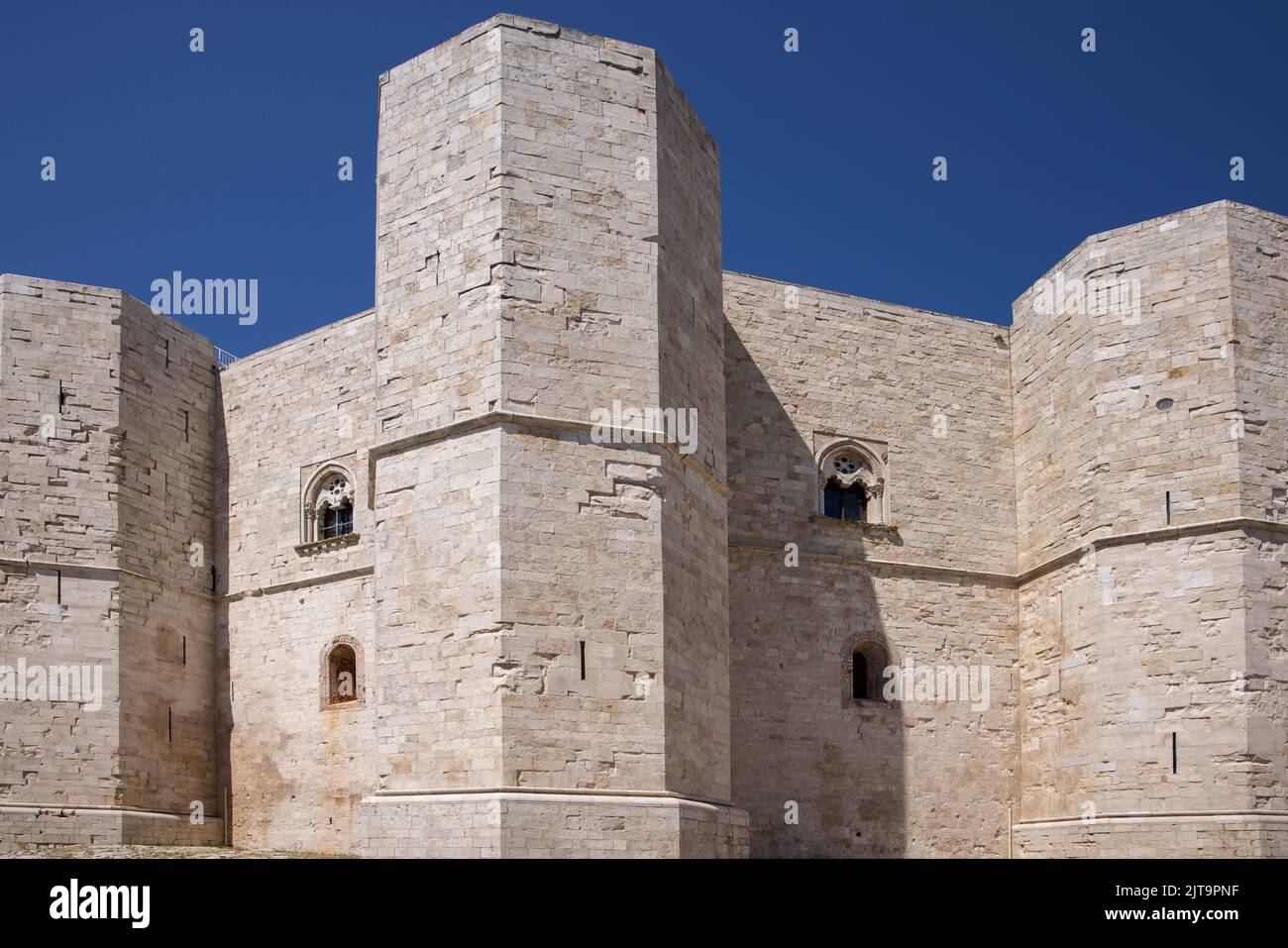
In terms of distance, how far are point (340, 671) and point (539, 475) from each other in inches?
255

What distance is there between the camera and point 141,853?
16359 millimetres

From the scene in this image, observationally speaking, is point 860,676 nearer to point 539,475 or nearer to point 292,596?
point 539,475

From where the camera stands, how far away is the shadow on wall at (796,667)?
17.4 metres

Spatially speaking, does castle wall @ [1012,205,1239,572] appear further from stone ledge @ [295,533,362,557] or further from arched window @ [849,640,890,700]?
stone ledge @ [295,533,362,557]

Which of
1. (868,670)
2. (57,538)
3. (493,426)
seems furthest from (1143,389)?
(57,538)

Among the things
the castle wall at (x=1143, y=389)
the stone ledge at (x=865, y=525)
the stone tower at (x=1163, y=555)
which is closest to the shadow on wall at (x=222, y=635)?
the stone ledge at (x=865, y=525)

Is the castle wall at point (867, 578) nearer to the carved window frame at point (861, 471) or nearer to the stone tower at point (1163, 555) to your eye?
the carved window frame at point (861, 471)

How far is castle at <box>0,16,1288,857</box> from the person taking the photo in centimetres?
1357

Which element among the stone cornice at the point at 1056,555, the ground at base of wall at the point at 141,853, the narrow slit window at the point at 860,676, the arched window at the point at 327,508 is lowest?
the ground at base of wall at the point at 141,853

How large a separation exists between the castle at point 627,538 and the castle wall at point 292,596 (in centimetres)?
6

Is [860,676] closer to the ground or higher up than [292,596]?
closer to the ground

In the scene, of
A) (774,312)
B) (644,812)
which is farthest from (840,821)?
(774,312)
